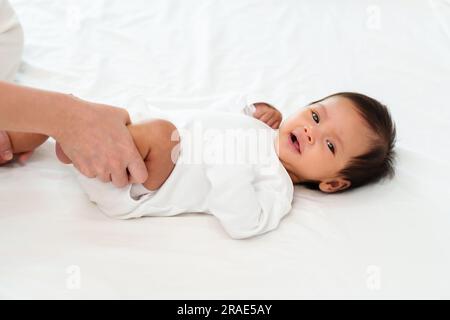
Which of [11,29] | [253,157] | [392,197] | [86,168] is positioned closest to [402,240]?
[392,197]

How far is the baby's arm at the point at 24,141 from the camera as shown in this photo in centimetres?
109

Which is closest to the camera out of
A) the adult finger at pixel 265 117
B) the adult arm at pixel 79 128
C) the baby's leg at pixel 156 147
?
the adult arm at pixel 79 128

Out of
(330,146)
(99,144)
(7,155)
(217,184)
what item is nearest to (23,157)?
(7,155)

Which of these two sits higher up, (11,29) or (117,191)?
(11,29)

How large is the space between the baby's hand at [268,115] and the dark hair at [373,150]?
0.19 metres

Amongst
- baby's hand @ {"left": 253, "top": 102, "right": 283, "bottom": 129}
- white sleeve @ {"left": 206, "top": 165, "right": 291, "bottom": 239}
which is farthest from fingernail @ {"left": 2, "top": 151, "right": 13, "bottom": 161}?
baby's hand @ {"left": 253, "top": 102, "right": 283, "bottom": 129}

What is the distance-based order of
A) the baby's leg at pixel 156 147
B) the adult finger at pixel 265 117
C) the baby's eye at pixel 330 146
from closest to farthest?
the baby's leg at pixel 156 147 → the baby's eye at pixel 330 146 → the adult finger at pixel 265 117

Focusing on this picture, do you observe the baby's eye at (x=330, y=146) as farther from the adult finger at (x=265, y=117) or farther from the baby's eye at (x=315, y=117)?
the adult finger at (x=265, y=117)

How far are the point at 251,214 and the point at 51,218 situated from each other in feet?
1.33

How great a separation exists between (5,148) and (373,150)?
808mm

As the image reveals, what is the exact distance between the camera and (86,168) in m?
1.00

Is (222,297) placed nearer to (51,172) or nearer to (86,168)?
(86,168)

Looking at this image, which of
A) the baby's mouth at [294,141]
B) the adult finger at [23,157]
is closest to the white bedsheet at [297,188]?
the adult finger at [23,157]
